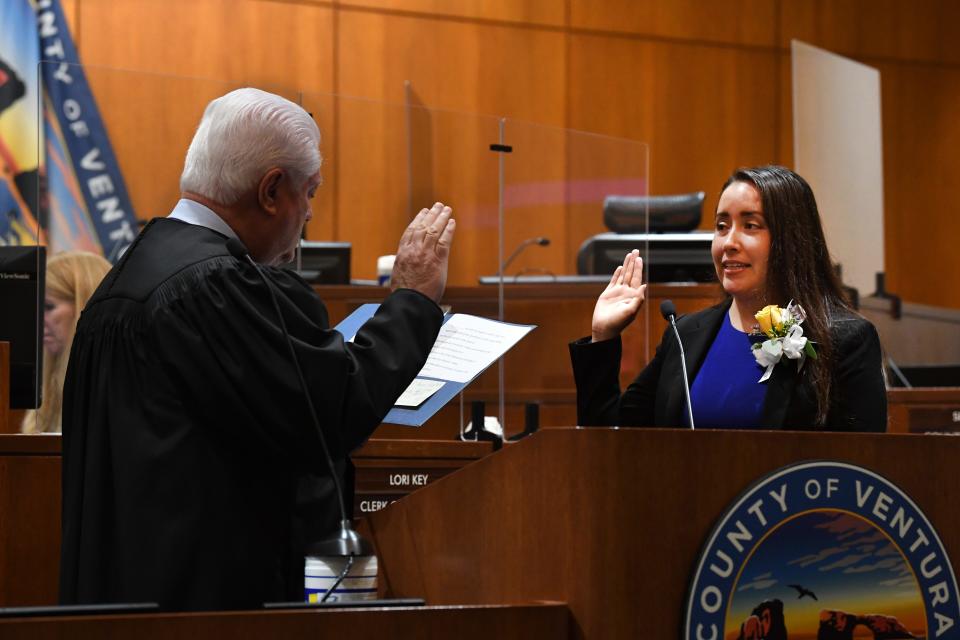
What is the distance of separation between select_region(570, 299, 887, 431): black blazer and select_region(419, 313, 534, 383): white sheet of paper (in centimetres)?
13

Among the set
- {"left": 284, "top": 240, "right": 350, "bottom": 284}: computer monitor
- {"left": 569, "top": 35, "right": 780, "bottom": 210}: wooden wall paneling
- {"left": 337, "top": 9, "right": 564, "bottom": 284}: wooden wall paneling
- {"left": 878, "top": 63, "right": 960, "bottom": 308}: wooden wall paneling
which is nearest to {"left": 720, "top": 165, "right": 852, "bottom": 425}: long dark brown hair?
{"left": 284, "top": 240, "right": 350, "bottom": 284}: computer monitor

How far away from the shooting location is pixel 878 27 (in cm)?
830

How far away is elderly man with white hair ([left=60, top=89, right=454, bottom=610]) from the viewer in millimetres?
1623

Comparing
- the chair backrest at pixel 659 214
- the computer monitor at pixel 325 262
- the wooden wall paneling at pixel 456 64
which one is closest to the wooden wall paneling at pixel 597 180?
the chair backrest at pixel 659 214

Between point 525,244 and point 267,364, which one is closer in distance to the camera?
point 267,364

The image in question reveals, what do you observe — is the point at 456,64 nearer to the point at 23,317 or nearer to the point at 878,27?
the point at 878,27

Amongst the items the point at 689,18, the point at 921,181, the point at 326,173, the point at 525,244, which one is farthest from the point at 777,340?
the point at 921,181

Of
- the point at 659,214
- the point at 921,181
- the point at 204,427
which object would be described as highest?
the point at 921,181

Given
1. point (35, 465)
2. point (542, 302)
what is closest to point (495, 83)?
point (542, 302)

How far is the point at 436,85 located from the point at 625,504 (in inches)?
245

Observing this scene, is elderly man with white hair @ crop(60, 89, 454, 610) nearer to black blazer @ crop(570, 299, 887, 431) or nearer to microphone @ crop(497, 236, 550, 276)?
black blazer @ crop(570, 299, 887, 431)

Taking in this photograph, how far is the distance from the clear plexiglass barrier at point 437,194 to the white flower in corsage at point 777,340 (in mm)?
2044

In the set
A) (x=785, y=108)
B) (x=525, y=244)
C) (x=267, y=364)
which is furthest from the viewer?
(x=785, y=108)

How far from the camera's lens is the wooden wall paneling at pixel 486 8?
7223 millimetres
